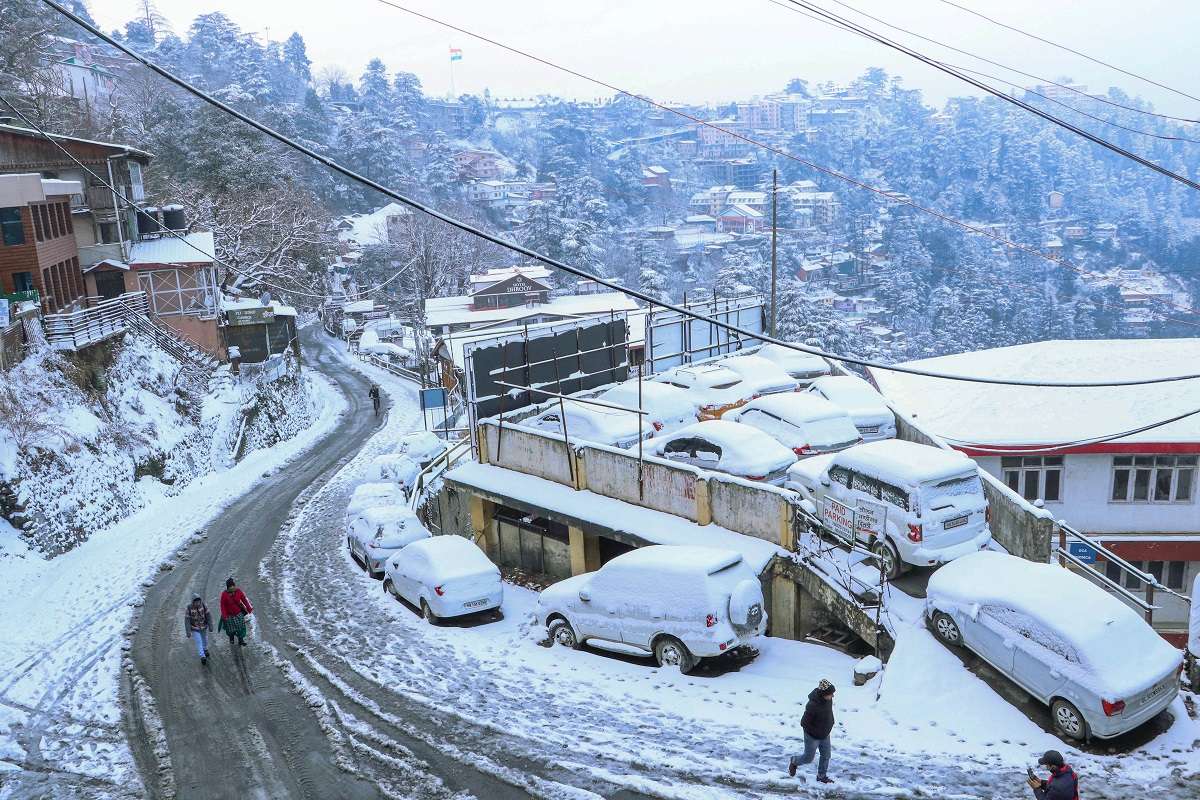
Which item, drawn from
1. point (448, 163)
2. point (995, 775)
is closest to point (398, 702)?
point (995, 775)

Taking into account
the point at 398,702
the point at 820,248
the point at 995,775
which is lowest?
the point at 820,248

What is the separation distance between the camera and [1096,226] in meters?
131

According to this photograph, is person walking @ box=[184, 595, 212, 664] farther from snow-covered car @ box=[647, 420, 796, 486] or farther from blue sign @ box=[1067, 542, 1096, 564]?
blue sign @ box=[1067, 542, 1096, 564]

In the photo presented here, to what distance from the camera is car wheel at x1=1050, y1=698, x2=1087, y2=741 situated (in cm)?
959

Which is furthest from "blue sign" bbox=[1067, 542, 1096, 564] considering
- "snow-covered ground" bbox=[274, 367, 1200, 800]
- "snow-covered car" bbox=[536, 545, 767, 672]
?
"snow-covered car" bbox=[536, 545, 767, 672]

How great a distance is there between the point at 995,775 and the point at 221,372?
3532 cm

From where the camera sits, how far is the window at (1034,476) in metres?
22.0

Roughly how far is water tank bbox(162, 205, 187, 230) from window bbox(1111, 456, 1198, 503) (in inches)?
1612

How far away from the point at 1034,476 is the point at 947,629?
12.4 meters

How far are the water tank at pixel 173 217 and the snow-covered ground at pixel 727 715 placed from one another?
3352 cm

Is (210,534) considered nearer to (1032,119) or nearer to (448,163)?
(448,163)

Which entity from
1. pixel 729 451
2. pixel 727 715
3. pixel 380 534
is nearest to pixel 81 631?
pixel 380 534

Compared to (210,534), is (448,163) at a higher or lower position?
higher

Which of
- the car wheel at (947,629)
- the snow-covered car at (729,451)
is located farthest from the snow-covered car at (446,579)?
the car wheel at (947,629)
